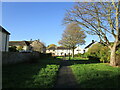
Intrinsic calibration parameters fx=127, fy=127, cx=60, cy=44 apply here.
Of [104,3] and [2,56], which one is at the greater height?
[104,3]

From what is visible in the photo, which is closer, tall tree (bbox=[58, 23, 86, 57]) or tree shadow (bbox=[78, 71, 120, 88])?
tree shadow (bbox=[78, 71, 120, 88])

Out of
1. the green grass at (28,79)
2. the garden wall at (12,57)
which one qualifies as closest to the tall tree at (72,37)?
the garden wall at (12,57)

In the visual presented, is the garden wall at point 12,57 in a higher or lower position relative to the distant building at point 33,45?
lower

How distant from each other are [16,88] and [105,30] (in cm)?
1189

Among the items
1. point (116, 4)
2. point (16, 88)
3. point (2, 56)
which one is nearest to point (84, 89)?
point (16, 88)

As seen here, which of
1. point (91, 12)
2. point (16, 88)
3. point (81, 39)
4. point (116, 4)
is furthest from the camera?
point (81, 39)

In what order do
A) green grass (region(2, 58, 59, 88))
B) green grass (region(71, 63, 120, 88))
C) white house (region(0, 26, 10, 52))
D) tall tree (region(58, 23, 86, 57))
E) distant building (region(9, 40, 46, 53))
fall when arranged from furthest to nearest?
1. distant building (region(9, 40, 46, 53))
2. tall tree (region(58, 23, 86, 57))
3. white house (region(0, 26, 10, 52))
4. green grass (region(71, 63, 120, 88))
5. green grass (region(2, 58, 59, 88))

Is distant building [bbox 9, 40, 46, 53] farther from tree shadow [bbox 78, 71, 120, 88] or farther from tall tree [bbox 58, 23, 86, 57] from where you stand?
tree shadow [bbox 78, 71, 120, 88]

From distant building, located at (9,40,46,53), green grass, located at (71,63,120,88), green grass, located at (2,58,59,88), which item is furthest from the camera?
distant building, located at (9,40,46,53)

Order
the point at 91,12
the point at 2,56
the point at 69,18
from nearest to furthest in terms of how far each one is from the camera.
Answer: the point at 2,56 → the point at 91,12 → the point at 69,18

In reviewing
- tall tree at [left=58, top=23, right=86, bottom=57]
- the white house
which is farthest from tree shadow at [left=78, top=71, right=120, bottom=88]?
tall tree at [left=58, top=23, right=86, bottom=57]

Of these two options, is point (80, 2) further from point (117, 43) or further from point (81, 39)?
point (81, 39)

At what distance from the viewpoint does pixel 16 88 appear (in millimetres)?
4906

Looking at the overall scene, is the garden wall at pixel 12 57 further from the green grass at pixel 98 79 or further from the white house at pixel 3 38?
the white house at pixel 3 38
